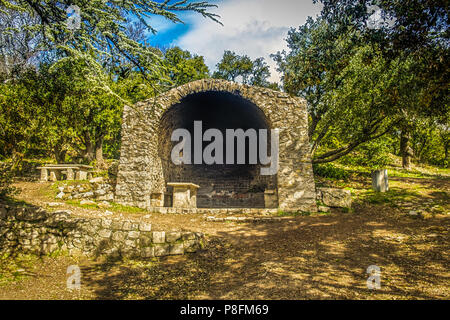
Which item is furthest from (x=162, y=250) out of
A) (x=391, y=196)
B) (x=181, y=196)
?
(x=391, y=196)

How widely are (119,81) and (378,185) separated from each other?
1649 centimetres

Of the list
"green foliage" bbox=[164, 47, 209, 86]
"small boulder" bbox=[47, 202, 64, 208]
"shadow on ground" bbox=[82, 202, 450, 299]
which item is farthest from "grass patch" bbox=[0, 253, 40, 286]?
"green foliage" bbox=[164, 47, 209, 86]

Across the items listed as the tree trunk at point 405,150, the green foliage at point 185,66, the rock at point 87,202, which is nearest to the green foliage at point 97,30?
the rock at point 87,202

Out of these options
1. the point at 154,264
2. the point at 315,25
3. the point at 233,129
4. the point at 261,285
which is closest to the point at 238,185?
the point at 233,129

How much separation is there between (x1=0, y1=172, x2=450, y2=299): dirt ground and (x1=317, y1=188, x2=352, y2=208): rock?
177 cm

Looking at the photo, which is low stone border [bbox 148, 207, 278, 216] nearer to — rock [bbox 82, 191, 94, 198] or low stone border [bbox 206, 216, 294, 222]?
low stone border [bbox 206, 216, 294, 222]

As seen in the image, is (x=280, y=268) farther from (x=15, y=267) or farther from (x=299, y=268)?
(x=15, y=267)

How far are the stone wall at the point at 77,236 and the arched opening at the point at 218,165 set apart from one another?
6472 millimetres

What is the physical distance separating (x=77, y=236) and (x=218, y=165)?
12.2 metres

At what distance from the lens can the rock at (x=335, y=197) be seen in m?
9.67

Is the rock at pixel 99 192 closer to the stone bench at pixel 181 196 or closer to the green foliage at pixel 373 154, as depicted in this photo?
the stone bench at pixel 181 196

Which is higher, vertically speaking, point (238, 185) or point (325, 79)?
point (325, 79)
